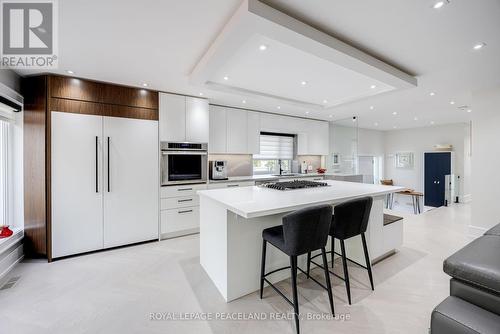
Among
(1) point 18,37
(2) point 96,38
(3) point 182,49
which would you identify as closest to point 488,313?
(3) point 182,49

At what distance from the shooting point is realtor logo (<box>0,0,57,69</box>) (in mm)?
1688

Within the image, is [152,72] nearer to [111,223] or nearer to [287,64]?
[287,64]

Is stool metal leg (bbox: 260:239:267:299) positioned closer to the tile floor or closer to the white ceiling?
the tile floor

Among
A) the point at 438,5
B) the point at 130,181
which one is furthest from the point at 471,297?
the point at 130,181

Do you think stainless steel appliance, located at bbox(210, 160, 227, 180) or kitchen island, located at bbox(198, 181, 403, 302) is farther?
stainless steel appliance, located at bbox(210, 160, 227, 180)

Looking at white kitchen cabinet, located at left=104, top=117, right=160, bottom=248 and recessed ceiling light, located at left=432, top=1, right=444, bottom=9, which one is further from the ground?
recessed ceiling light, located at left=432, top=1, right=444, bottom=9

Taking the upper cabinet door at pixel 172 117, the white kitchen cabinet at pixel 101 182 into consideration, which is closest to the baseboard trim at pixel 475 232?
the upper cabinet door at pixel 172 117

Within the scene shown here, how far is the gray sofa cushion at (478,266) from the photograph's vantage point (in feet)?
3.69

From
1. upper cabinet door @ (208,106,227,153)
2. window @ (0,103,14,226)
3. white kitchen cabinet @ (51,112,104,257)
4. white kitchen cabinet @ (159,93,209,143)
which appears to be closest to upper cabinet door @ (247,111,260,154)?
upper cabinet door @ (208,106,227,153)

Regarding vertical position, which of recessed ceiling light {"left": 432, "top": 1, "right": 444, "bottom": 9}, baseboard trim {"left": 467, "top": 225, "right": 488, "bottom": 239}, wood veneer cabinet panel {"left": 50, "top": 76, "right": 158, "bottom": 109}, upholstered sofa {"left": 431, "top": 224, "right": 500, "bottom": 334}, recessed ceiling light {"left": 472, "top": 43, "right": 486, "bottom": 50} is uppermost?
recessed ceiling light {"left": 472, "top": 43, "right": 486, "bottom": 50}

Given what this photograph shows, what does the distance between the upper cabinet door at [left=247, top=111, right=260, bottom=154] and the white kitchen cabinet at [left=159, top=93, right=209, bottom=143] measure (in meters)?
1.15

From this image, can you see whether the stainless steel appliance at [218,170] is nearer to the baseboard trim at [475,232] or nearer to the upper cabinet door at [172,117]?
the upper cabinet door at [172,117]

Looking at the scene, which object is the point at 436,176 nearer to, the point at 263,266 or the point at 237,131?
the point at 237,131

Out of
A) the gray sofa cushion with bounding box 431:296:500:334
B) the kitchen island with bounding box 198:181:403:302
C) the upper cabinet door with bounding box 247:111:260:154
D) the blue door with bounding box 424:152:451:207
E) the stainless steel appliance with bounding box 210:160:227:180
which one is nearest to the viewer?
the gray sofa cushion with bounding box 431:296:500:334
